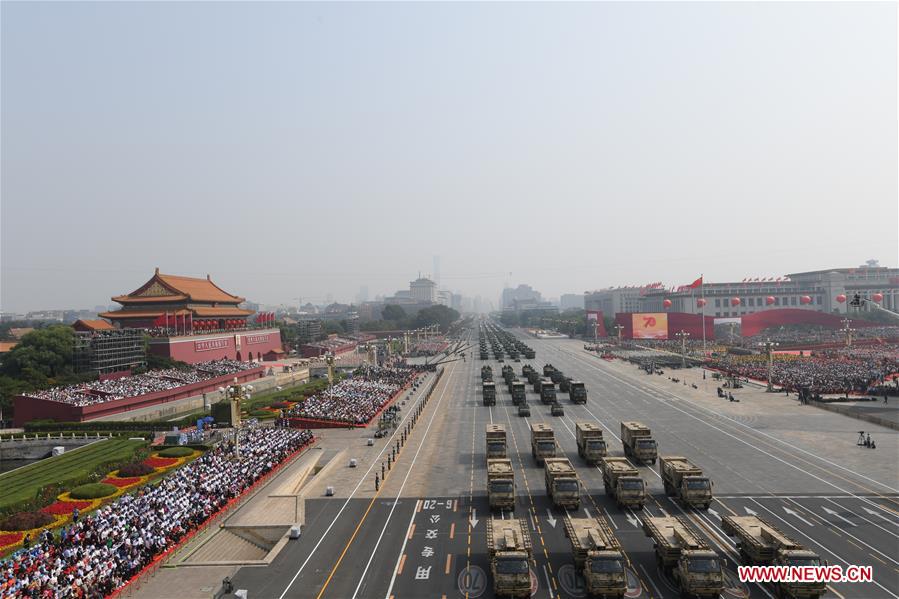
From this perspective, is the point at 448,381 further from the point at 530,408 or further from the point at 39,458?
the point at 39,458

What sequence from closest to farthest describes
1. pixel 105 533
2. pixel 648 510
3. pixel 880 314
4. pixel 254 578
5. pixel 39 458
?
pixel 254 578, pixel 105 533, pixel 648 510, pixel 39 458, pixel 880 314

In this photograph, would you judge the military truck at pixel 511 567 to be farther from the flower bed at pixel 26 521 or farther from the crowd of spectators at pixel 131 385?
the crowd of spectators at pixel 131 385

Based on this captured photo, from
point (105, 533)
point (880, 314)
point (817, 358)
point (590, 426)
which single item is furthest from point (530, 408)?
point (880, 314)

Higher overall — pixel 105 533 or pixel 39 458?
pixel 105 533

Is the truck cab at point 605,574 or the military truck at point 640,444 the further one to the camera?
the military truck at point 640,444

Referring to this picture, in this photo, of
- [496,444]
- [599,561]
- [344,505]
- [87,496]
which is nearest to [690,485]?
[599,561]

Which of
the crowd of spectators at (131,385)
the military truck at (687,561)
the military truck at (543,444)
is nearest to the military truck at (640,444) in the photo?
the military truck at (543,444)
